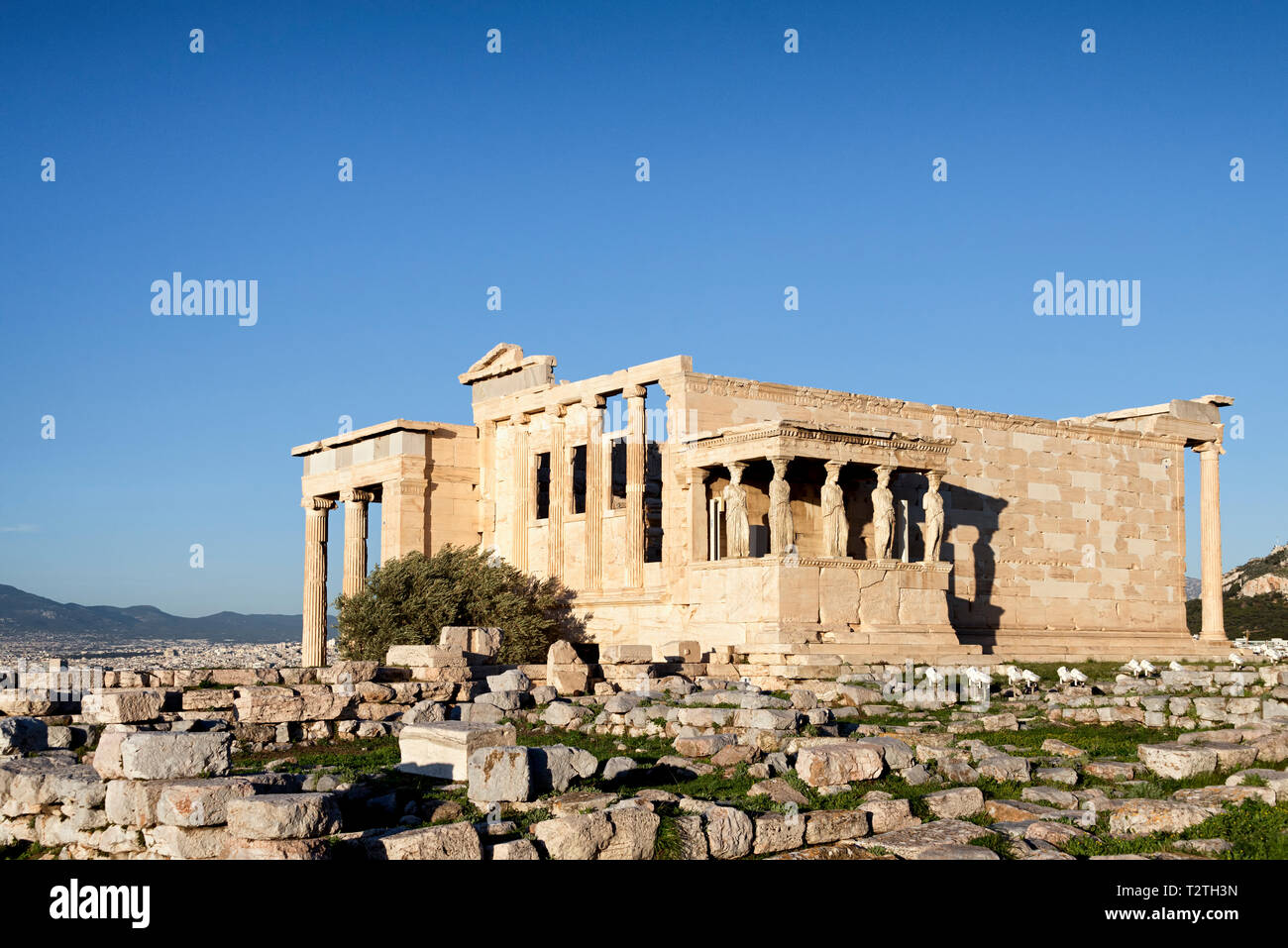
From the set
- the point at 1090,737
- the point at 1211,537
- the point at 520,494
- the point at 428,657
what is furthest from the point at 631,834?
the point at 1211,537

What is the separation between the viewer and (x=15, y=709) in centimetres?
1661

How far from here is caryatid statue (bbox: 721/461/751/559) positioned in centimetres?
2536

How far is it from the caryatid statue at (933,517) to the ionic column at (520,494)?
29.6 feet

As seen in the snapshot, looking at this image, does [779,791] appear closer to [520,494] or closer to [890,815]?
[890,815]

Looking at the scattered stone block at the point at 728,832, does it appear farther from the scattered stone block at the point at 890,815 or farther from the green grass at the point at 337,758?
the green grass at the point at 337,758

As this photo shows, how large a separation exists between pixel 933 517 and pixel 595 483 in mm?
7056

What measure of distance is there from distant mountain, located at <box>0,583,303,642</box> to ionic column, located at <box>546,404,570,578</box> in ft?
235

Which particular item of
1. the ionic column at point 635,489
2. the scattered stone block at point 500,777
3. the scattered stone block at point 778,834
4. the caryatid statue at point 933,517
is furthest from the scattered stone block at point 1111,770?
the ionic column at point 635,489

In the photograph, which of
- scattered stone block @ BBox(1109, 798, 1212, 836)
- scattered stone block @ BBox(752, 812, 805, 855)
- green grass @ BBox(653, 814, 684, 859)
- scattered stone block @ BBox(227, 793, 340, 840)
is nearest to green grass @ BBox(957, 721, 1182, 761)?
scattered stone block @ BBox(1109, 798, 1212, 836)

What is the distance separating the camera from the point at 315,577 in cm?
3538

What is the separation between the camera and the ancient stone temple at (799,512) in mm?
25031

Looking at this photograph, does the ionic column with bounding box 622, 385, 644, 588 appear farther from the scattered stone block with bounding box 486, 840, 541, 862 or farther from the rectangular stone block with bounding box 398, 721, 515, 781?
the scattered stone block with bounding box 486, 840, 541, 862

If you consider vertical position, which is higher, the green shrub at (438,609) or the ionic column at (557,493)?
the ionic column at (557,493)

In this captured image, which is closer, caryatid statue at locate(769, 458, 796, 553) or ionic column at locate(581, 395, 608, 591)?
caryatid statue at locate(769, 458, 796, 553)
